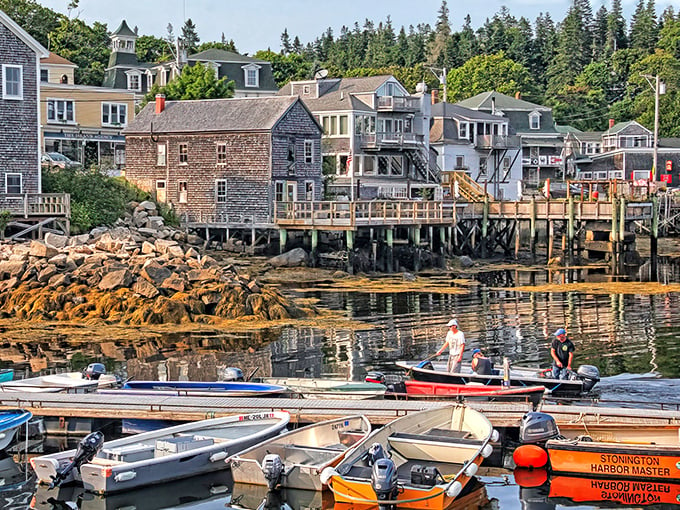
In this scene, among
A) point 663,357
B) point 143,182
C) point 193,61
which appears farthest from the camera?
point 193,61

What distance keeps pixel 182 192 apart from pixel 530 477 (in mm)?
43982

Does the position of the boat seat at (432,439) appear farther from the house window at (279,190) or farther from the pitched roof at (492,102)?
the pitched roof at (492,102)

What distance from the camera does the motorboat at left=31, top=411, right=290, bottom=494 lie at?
1823cm

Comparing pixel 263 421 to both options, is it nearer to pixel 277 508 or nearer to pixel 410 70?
pixel 277 508

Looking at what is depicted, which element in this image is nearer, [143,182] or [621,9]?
[143,182]

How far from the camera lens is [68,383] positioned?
24.2 meters

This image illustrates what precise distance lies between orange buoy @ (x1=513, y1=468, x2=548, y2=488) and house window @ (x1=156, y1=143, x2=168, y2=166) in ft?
146

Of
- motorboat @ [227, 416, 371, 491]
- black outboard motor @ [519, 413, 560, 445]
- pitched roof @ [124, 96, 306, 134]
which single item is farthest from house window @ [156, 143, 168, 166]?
black outboard motor @ [519, 413, 560, 445]

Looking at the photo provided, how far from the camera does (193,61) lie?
8962 cm

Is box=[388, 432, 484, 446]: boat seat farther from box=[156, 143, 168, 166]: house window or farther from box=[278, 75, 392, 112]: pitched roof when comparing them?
box=[278, 75, 392, 112]: pitched roof

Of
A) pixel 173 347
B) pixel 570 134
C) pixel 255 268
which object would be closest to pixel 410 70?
pixel 570 134

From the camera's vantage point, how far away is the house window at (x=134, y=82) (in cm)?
9000

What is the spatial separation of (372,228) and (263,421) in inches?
1336

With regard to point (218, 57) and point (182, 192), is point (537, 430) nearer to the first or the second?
point (182, 192)
